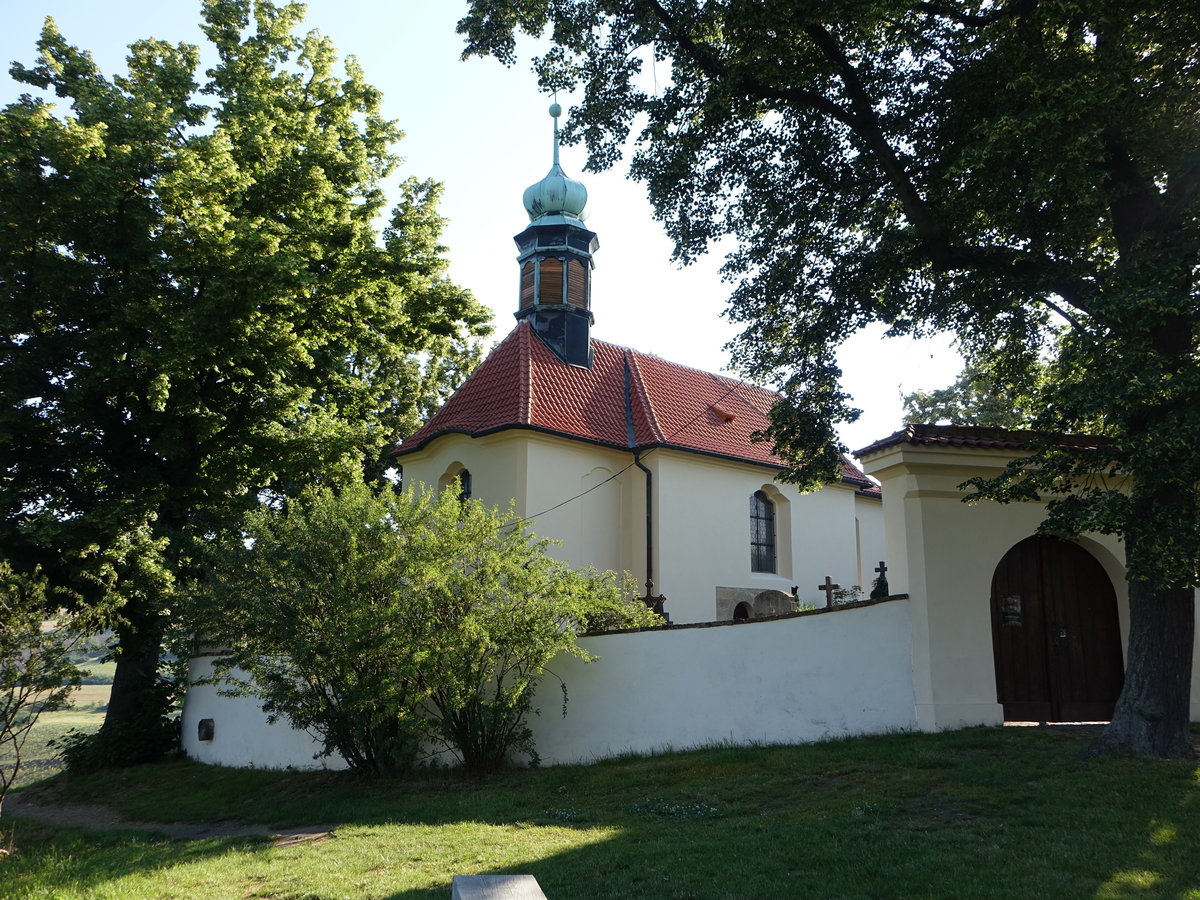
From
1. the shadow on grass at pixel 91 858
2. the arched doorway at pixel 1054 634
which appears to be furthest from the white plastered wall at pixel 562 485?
the shadow on grass at pixel 91 858

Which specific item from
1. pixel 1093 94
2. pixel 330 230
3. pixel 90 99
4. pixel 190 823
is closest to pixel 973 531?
pixel 1093 94

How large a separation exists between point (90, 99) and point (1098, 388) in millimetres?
15562

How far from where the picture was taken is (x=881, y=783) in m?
8.25

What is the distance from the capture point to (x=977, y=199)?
32.5ft

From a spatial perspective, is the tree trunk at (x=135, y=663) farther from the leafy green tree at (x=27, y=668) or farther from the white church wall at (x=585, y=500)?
the white church wall at (x=585, y=500)

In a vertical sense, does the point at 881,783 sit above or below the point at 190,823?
above

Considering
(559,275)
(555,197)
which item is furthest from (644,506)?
(555,197)

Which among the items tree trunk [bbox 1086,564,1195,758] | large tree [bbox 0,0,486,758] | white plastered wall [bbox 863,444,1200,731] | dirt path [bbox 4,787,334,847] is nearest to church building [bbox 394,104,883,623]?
large tree [bbox 0,0,486,758]

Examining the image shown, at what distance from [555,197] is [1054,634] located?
1725cm

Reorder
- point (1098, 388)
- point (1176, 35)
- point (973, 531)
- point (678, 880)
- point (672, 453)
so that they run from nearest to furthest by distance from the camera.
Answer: point (678, 880), point (1098, 388), point (1176, 35), point (973, 531), point (672, 453)

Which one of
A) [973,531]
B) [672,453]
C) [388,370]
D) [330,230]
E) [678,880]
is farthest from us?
[388,370]

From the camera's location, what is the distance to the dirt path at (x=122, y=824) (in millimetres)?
9156

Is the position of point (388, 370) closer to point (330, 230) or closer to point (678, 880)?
point (330, 230)

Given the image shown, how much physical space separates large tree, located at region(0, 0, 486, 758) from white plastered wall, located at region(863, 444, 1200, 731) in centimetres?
1014
